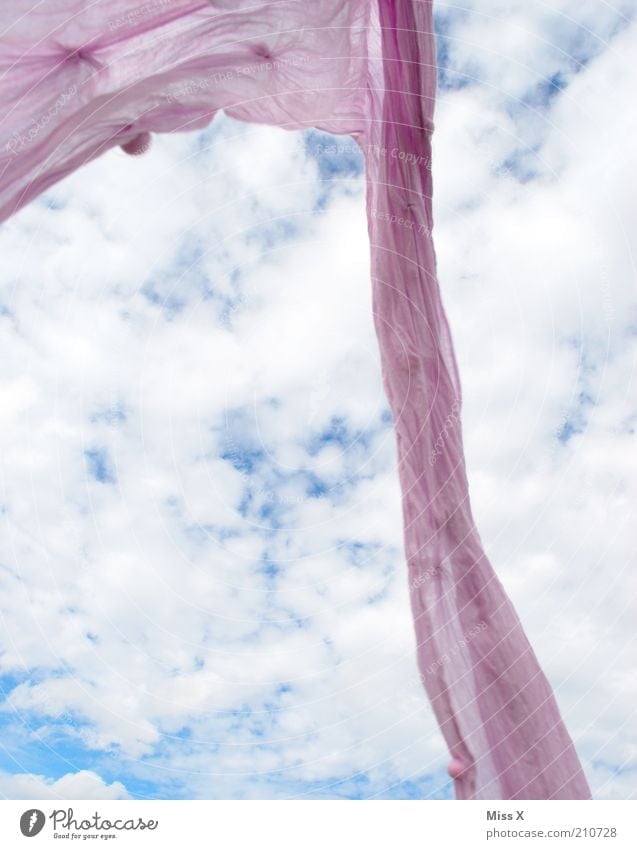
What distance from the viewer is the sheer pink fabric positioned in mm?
2873

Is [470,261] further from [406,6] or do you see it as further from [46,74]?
[46,74]

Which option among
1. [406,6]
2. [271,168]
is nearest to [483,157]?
[406,6]

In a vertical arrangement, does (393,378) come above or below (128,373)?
below

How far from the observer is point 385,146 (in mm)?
3496

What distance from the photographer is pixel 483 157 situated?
13.5 feet

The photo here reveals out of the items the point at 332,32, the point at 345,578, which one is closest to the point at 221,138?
the point at 332,32

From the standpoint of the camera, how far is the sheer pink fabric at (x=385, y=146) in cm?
287

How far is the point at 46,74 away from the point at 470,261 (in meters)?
2.32
